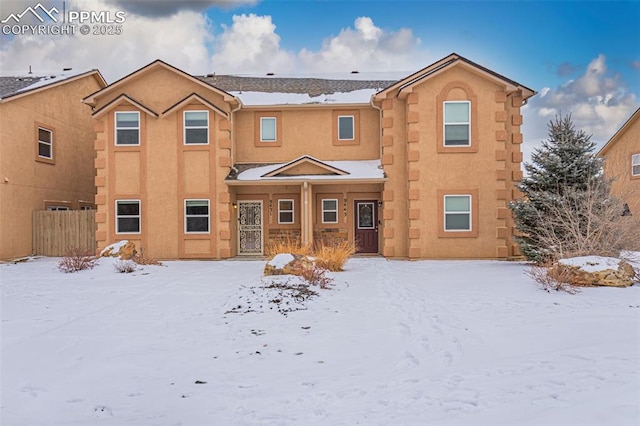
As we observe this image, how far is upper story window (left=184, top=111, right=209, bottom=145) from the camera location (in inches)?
664

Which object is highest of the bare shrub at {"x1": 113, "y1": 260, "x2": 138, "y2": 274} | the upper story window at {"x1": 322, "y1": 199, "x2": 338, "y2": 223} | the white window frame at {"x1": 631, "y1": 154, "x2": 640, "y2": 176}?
the white window frame at {"x1": 631, "y1": 154, "x2": 640, "y2": 176}

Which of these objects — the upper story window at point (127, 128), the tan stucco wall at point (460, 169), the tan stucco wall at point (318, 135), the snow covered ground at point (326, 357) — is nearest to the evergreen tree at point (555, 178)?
the tan stucco wall at point (460, 169)

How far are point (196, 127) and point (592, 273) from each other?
559 inches

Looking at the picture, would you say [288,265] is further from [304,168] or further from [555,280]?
[555,280]

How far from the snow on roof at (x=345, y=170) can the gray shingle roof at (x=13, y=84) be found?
9.66 meters

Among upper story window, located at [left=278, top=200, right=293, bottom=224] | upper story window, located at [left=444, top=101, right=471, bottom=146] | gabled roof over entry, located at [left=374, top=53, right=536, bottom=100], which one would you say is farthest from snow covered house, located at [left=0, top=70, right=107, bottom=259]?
upper story window, located at [left=444, top=101, right=471, bottom=146]

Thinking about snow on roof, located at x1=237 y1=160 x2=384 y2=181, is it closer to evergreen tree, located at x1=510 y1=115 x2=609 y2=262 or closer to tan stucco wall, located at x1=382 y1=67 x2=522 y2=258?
tan stucco wall, located at x1=382 y1=67 x2=522 y2=258

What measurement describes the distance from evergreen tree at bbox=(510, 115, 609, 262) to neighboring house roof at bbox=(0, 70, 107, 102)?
1890cm

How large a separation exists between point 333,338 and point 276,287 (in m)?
3.82

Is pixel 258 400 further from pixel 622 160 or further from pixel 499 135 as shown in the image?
pixel 622 160

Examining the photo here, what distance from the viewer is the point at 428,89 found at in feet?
52.4

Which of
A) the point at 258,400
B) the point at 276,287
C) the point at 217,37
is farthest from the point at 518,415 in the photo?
the point at 217,37

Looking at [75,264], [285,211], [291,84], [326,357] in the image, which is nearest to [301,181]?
[285,211]

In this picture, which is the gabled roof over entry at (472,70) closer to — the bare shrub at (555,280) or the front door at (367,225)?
the front door at (367,225)
